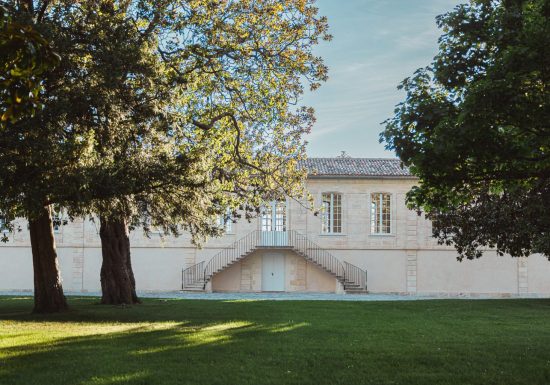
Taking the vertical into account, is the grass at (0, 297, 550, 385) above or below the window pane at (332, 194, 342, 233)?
below

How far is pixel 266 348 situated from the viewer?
10.7 metres

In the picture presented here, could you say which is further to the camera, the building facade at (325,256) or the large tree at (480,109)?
the building facade at (325,256)

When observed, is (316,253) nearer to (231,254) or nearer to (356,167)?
(231,254)

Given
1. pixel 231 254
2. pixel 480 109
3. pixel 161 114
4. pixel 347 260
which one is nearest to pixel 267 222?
pixel 231 254

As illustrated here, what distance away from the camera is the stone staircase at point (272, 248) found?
1329 inches

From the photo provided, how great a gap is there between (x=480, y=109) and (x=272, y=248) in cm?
2589

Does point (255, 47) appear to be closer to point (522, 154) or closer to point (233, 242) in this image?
point (522, 154)

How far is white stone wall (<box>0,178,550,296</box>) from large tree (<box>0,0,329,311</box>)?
1237 cm

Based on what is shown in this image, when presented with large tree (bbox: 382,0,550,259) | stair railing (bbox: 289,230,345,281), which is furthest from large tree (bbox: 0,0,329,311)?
stair railing (bbox: 289,230,345,281)

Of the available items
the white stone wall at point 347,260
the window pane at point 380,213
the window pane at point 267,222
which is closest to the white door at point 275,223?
the window pane at point 267,222

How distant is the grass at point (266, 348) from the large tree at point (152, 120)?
2439 mm

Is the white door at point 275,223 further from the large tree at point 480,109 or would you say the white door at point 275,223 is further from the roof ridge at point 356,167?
the large tree at point 480,109

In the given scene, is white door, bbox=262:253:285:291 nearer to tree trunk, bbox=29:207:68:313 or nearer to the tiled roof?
the tiled roof

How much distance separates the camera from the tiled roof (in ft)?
113
